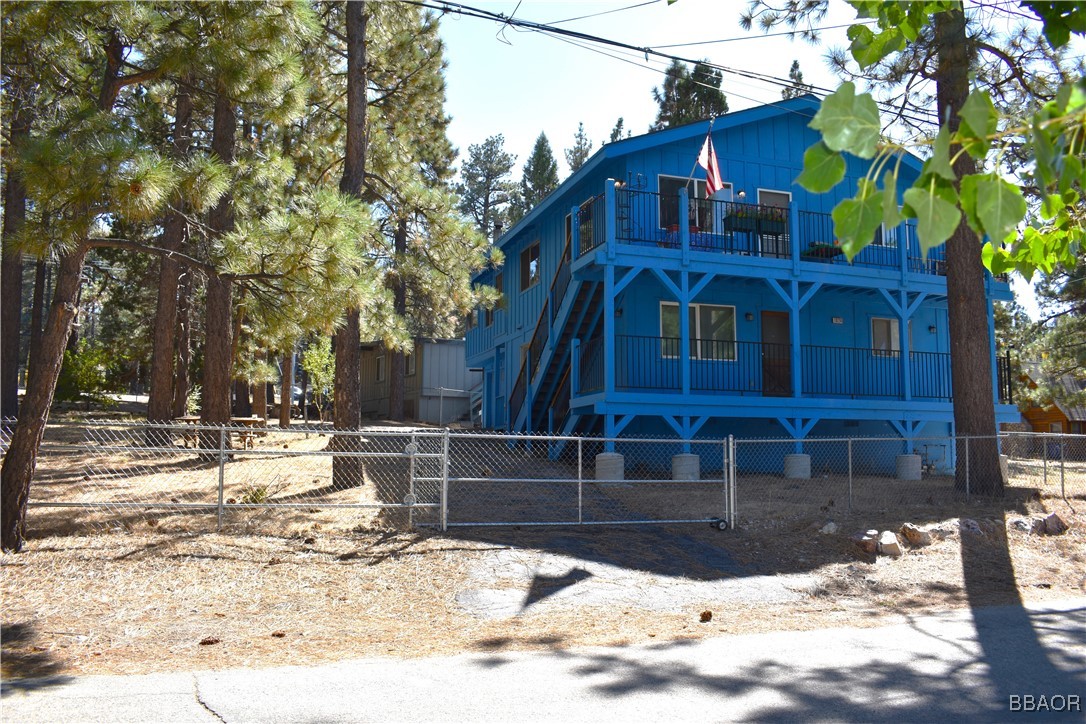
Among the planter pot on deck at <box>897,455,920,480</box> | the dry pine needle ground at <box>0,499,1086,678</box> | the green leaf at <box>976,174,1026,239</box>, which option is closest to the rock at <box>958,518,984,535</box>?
the dry pine needle ground at <box>0,499,1086,678</box>

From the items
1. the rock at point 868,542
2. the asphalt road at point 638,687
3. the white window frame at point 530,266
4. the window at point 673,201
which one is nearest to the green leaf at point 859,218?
the asphalt road at point 638,687

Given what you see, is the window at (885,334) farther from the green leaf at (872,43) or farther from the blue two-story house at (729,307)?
the green leaf at (872,43)

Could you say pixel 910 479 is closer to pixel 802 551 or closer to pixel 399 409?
pixel 802 551

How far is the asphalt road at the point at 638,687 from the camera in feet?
16.3

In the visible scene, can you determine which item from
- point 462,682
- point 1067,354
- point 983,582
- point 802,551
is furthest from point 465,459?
point 1067,354

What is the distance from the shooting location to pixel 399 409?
1264 inches

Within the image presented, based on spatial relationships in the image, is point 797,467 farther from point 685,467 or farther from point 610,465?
point 610,465

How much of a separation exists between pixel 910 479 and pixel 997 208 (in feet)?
48.2

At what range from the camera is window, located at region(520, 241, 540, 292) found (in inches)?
846

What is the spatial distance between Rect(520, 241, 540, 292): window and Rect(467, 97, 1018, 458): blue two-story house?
1452 mm

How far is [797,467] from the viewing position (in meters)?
15.2

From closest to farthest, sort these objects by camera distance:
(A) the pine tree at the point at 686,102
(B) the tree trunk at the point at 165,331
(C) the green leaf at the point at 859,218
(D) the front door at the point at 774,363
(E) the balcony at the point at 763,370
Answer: (C) the green leaf at the point at 859,218 < (B) the tree trunk at the point at 165,331 < (E) the balcony at the point at 763,370 < (D) the front door at the point at 774,363 < (A) the pine tree at the point at 686,102

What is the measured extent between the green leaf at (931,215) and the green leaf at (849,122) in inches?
7.7

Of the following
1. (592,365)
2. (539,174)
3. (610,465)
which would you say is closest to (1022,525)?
(610,465)
